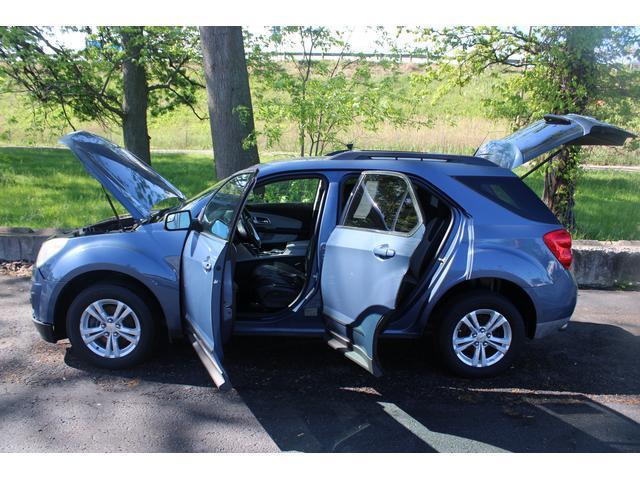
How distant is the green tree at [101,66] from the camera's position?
10172mm

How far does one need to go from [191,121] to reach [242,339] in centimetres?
1930

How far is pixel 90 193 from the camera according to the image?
1039cm

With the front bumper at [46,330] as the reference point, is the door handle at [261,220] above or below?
above

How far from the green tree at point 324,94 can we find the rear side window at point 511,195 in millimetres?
2882

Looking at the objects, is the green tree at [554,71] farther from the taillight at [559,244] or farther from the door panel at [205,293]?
the door panel at [205,293]

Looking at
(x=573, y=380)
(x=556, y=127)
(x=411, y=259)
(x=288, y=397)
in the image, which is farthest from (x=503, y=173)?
(x=288, y=397)

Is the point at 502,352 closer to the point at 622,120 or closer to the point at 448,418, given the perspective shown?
the point at 448,418

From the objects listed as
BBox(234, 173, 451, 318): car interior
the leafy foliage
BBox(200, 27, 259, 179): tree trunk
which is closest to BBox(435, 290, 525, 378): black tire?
BBox(234, 173, 451, 318): car interior

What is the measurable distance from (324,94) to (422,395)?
445 cm

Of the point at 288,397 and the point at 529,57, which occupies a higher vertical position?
the point at 529,57

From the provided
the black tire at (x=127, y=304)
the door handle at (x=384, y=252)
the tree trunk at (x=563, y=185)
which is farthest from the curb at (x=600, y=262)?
the door handle at (x=384, y=252)

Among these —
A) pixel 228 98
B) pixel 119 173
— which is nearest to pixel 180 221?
pixel 119 173

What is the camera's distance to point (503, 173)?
416cm

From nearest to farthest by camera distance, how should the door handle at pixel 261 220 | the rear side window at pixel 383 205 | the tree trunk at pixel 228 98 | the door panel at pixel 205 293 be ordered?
the door panel at pixel 205 293 → the rear side window at pixel 383 205 → the door handle at pixel 261 220 → the tree trunk at pixel 228 98
